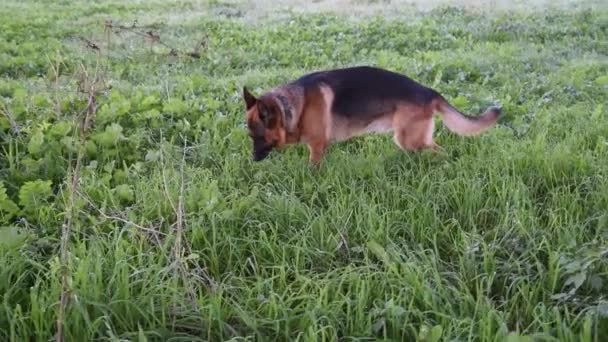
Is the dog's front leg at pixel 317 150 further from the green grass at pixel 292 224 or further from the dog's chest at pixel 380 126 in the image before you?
the dog's chest at pixel 380 126

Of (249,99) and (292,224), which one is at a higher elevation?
(249,99)

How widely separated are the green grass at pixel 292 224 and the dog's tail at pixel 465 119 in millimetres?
178

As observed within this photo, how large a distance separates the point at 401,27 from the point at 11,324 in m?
8.69

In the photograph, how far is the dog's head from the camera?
13.0 feet

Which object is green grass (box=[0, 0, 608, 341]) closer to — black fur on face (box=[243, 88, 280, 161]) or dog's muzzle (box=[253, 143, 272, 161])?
dog's muzzle (box=[253, 143, 272, 161])

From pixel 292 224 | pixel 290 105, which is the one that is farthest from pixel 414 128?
pixel 292 224

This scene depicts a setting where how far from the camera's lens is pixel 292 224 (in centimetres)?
320

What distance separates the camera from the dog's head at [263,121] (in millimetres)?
3967

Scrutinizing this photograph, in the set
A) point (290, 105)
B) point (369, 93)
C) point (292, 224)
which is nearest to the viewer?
point (292, 224)

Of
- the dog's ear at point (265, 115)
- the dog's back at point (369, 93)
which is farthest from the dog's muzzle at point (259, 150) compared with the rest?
the dog's back at point (369, 93)

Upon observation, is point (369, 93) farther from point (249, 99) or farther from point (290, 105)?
point (249, 99)

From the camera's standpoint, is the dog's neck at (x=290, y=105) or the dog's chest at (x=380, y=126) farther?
the dog's chest at (x=380, y=126)

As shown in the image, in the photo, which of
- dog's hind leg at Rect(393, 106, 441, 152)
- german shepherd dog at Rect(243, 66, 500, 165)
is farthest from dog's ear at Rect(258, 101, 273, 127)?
dog's hind leg at Rect(393, 106, 441, 152)

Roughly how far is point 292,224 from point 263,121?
1.03 metres
